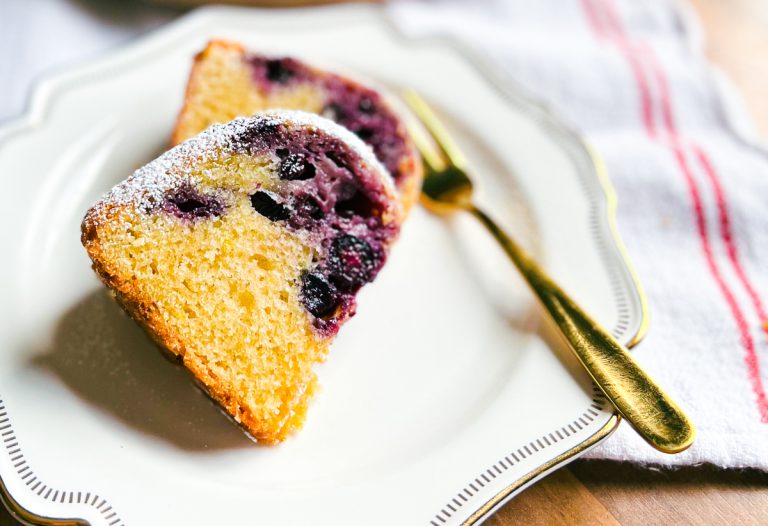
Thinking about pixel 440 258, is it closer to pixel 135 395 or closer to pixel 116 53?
pixel 135 395

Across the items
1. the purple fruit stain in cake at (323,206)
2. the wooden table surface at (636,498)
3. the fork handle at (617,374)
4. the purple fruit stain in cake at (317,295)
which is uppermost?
the purple fruit stain in cake at (323,206)

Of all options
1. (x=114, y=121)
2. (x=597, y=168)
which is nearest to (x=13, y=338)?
(x=114, y=121)

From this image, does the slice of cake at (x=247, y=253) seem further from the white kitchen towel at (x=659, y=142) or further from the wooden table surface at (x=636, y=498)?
the white kitchen towel at (x=659, y=142)

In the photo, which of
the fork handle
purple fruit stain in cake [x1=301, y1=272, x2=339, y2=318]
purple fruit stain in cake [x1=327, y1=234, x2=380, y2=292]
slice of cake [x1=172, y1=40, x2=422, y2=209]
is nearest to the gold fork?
the fork handle

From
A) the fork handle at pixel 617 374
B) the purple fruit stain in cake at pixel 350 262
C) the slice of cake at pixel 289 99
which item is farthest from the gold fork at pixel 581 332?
the purple fruit stain in cake at pixel 350 262

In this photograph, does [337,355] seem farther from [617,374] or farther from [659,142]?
[659,142]

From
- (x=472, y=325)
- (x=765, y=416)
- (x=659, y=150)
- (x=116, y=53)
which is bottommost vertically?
(x=765, y=416)

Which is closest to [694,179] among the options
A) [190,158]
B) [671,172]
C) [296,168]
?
[671,172]
